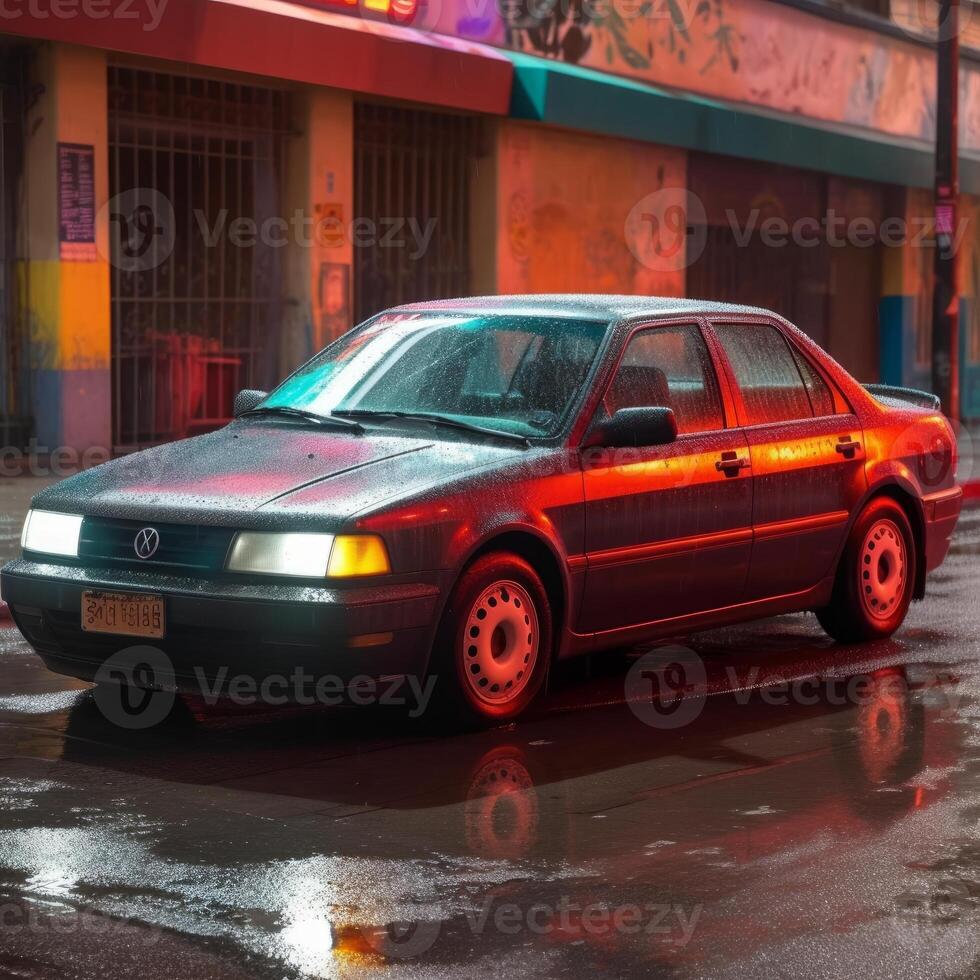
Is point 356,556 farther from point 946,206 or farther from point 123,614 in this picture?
point 946,206

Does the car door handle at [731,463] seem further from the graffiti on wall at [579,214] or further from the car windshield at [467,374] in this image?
the graffiti on wall at [579,214]

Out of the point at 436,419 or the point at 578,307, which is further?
the point at 578,307

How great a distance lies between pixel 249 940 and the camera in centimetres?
464

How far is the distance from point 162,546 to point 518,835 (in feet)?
6.07

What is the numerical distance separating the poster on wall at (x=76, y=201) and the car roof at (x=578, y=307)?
27.7 ft

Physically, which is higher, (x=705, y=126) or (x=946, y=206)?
(x=705, y=126)

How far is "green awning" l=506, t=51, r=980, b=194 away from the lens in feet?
67.7

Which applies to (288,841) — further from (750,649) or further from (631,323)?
(750,649)

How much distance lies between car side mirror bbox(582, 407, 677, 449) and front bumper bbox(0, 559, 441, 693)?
3.41ft

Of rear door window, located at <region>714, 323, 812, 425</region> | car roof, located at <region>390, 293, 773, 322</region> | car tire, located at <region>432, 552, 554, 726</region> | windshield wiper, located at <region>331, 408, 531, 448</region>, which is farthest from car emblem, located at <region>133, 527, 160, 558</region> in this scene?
rear door window, located at <region>714, 323, 812, 425</region>

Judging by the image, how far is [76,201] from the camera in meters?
16.6

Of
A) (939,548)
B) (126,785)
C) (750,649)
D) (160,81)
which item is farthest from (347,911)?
(160,81)

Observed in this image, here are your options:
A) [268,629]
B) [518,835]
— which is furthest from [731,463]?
[518,835]

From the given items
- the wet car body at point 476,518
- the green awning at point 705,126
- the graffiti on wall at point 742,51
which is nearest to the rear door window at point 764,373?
the wet car body at point 476,518
